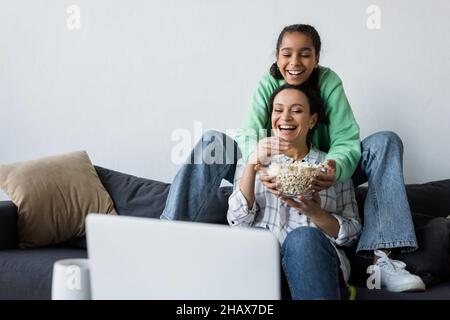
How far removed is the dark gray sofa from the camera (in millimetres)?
2273

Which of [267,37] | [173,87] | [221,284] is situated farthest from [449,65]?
[221,284]

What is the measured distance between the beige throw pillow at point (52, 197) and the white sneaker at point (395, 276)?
3.68 ft

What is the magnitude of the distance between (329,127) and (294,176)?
424 mm

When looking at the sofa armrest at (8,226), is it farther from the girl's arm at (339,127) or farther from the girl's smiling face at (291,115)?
the girl's arm at (339,127)

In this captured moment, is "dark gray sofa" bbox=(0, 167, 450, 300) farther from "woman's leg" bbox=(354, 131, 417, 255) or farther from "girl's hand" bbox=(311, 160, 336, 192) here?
"girl's hand" bbox=(311, 160, 336, 192)

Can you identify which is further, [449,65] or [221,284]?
[449,65]

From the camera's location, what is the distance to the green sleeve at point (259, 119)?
2406mm

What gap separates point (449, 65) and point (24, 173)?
1.70 metres

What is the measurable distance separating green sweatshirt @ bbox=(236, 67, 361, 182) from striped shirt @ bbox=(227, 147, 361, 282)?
79 millimetres

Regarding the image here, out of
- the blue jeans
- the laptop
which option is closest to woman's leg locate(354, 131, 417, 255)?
the blue jeans

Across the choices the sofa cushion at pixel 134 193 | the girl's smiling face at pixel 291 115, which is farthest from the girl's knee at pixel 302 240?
the sofa cushion at pixel 134 193

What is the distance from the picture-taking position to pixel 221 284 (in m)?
1.14

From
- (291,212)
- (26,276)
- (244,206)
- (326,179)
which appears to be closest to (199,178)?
(244,206)
